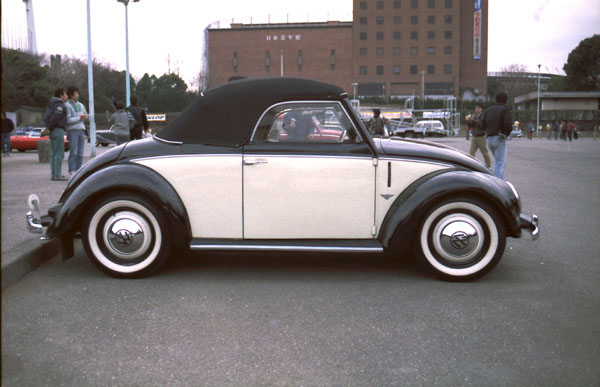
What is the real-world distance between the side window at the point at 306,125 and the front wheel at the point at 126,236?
1130 mm

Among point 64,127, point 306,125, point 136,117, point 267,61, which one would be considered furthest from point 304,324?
point 267,61

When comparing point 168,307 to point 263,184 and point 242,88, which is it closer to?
point 263,184

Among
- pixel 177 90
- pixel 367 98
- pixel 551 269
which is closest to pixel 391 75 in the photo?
pixel 367 98

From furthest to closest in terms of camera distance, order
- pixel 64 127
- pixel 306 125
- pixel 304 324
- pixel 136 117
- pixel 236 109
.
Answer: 1. pixel 136 117
2. pixel 64 127
3. pixel 236 109
4. pixel 306 125
5. pixel 304 324

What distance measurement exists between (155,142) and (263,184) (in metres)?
1.08

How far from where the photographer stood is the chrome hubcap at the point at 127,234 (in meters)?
4.88

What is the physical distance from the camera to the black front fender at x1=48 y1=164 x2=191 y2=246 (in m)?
4.84

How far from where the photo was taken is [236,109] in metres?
5.11

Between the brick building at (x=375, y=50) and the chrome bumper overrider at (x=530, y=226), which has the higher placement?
the brick building at (x=375, y=50)

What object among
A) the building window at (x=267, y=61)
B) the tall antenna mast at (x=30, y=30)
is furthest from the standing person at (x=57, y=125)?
the building window at (x=267, y=61)

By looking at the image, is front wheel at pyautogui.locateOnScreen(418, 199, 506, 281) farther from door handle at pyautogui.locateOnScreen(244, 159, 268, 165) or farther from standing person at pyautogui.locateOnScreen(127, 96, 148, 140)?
standing person at pyautogui.locateOnScreen(127, 96, 148, 140)

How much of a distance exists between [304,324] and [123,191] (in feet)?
6.81

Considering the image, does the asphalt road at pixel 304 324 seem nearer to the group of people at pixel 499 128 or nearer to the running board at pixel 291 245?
the running board at pixel 291 245

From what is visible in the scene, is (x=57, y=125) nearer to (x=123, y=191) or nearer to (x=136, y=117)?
(x=136, y=117)
